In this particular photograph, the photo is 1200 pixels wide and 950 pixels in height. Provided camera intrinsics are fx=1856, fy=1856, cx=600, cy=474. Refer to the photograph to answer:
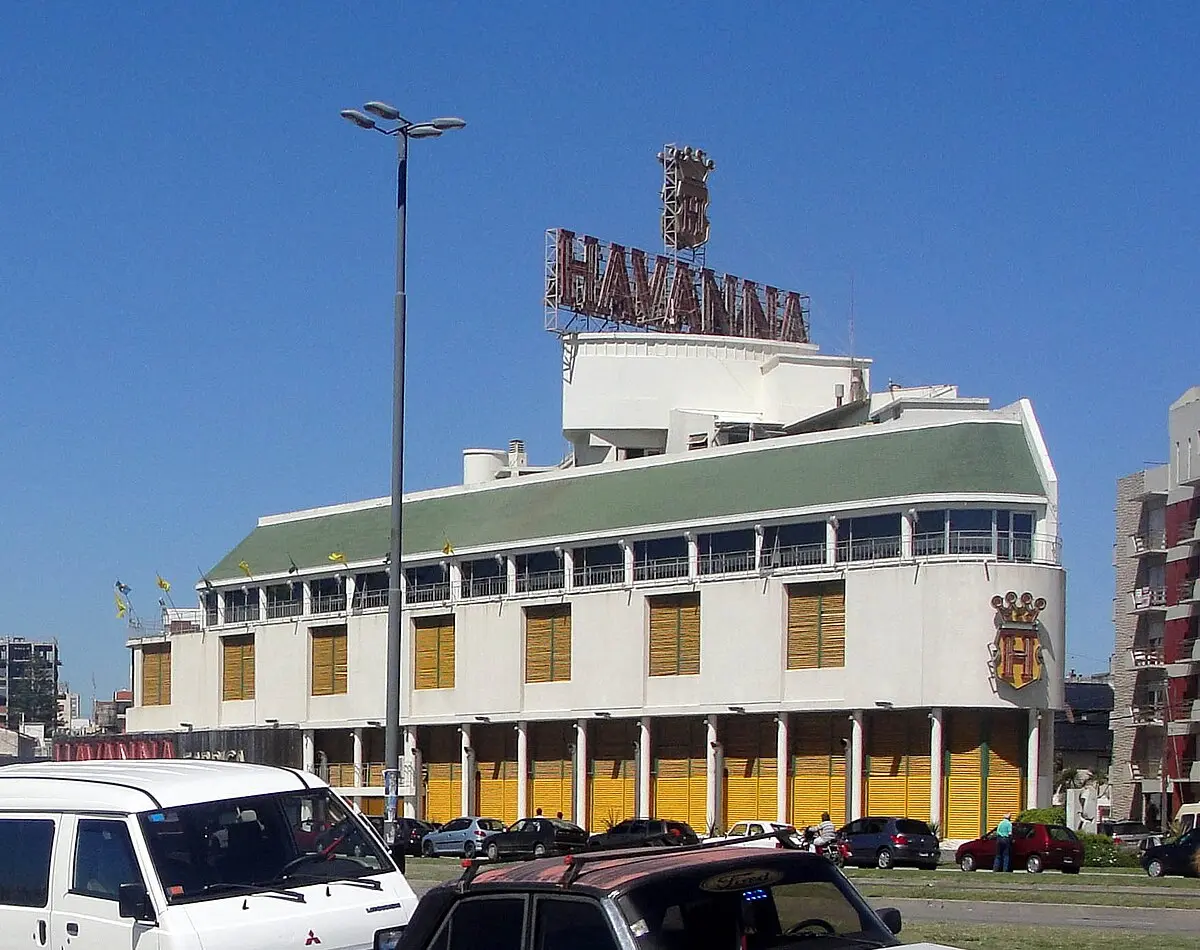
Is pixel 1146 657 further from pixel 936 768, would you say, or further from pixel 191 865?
pixel 191 865

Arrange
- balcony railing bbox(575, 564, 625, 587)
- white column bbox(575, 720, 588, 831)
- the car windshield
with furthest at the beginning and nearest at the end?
1. white column bbox(575, 720, 588, 831)
2. balcony railing bbox(575, 564, 625, 587)
3. the car windshield

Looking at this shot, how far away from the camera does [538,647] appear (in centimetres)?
7338

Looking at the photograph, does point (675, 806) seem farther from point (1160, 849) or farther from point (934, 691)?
point (1160, 849)

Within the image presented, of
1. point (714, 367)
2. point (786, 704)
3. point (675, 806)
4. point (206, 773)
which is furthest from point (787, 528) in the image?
point (206, 773)

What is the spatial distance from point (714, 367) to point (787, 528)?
58.2 feet

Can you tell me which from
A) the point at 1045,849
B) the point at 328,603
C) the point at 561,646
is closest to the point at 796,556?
the point at 561,646

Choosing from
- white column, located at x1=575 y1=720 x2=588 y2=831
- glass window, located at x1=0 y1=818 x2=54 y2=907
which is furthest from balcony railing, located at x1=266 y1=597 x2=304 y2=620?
glass window, located at x1=0 y1=818 x2=54 y2=907

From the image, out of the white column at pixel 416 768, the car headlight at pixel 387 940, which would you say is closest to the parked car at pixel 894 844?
the white column at pixel 416 768

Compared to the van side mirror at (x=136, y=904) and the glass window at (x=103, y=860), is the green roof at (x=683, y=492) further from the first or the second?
the van side mirror at (x=136, y=904)

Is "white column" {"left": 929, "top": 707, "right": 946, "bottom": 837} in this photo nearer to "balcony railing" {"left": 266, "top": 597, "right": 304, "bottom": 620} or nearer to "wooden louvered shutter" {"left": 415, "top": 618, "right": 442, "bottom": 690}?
"wooden louvered shutter" {"left": 415, "top": 618, "right": 442, "bottom": 690}

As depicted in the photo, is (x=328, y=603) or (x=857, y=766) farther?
(x=328, y=603)

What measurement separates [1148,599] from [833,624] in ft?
81.1

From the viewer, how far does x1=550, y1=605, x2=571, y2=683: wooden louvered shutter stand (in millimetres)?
72438

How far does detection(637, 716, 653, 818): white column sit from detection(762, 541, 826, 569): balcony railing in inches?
323
